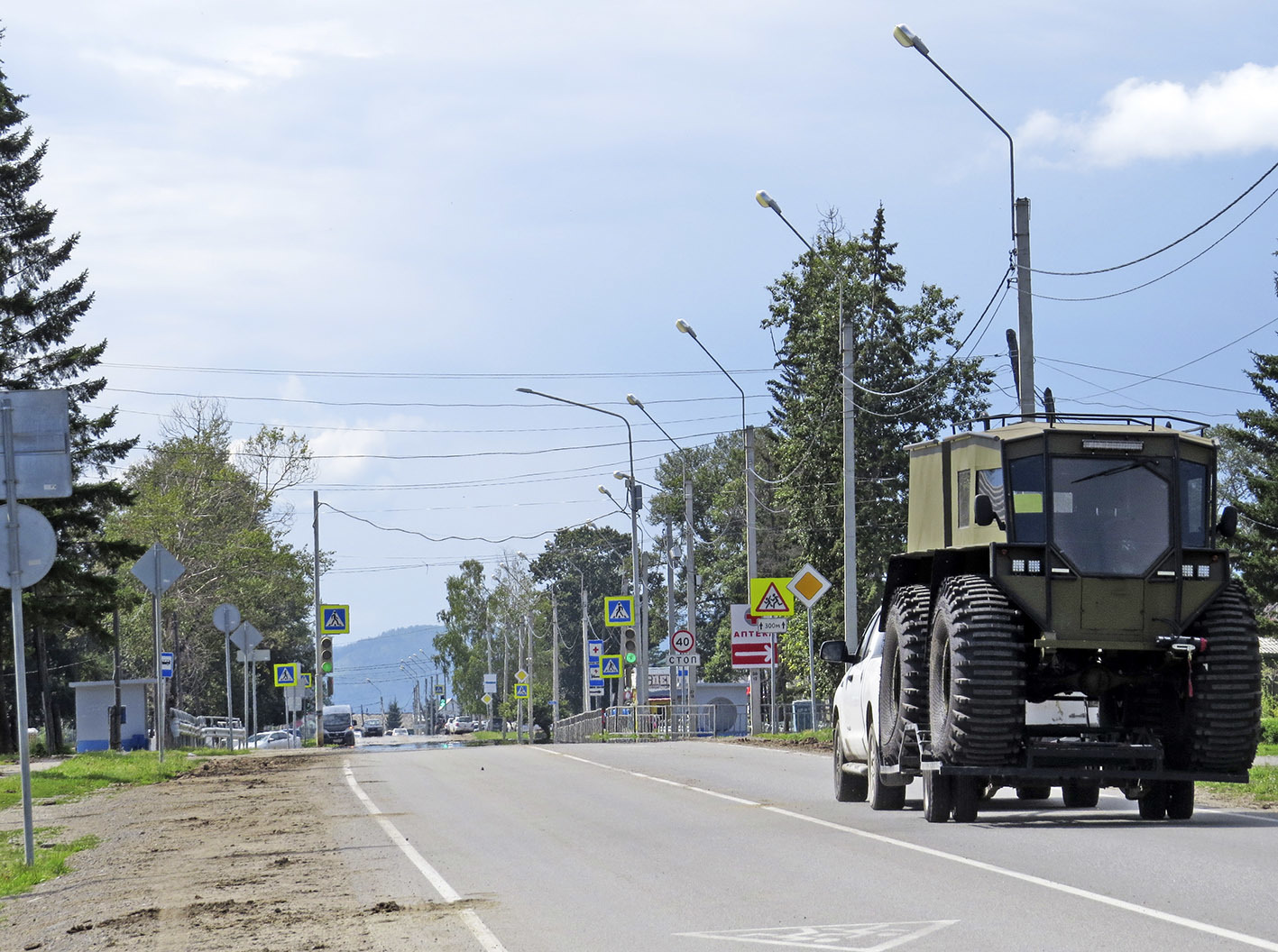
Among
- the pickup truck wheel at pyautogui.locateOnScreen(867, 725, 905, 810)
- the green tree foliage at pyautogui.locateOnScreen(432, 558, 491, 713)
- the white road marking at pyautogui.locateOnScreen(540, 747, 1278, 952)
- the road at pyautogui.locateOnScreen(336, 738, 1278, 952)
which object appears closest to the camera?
the white road marking at pyautogui.locateOnScreen(540, 747, 1278, 952)

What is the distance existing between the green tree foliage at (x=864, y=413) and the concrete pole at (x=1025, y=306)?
30.6 metres

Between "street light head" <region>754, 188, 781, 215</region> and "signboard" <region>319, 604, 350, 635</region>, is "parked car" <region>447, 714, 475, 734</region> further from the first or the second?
"street light head" <region>754, 188, 781, 215</region>

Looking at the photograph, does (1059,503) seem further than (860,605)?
No

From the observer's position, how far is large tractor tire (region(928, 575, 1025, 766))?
528 inches

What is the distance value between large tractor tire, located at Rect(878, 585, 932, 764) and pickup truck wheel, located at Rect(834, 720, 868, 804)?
1720 millimetres

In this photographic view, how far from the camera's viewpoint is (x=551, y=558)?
13150cm

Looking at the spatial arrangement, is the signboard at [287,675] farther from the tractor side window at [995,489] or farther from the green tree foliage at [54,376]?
the tractor side window at [995,489]

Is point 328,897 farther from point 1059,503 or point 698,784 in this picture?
point 698,784

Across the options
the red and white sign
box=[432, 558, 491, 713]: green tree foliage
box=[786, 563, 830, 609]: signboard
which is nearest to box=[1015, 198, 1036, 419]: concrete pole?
box=[786, 563, 830, 609]: signboard

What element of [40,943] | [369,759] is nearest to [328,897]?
[40,943]

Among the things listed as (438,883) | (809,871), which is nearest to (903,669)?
(809,871)

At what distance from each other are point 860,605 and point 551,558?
77426 mm

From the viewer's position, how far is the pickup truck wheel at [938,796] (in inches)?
557

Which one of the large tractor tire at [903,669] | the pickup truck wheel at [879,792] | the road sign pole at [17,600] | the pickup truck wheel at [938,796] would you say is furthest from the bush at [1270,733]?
the road sign pole at [17,600]
